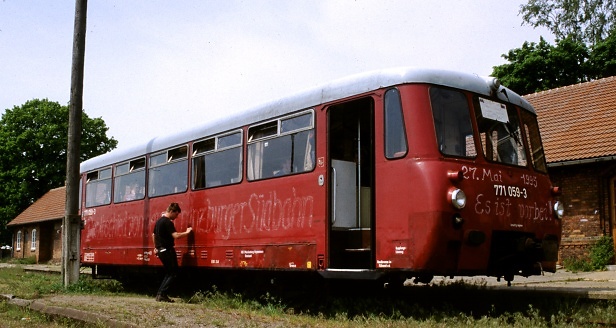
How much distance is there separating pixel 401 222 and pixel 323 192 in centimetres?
125

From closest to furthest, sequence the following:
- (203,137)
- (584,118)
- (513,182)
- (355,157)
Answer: (513,182), (355,157), (203,137), (584,118)

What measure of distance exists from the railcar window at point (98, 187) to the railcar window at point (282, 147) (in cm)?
618

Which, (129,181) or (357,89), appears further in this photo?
(129,181)

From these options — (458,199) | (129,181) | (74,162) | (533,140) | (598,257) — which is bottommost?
(598,257)

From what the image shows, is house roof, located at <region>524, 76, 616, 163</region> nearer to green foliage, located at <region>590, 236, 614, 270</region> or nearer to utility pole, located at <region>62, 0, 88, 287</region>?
green foliage, located at <region>590, 236, 614, 270</region>

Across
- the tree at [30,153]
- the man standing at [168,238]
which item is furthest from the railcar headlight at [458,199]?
the tree at [30,153]

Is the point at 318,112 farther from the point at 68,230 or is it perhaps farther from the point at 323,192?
the point at 68,230

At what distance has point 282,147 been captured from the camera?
31.1ft

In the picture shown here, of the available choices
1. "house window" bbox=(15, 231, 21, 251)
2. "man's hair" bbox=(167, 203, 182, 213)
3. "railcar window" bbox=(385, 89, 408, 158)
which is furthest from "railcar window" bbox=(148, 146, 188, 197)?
"house window" bbox=(15, 231, 21, 251)

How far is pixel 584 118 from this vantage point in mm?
19297

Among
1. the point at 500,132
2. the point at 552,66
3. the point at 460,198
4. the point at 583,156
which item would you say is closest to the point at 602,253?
the point at 583,156

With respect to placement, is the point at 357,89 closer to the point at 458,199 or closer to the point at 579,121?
the point at 458,199

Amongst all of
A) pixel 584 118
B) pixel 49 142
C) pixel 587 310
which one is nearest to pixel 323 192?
pixel 587 310

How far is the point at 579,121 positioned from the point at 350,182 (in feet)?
41.9
